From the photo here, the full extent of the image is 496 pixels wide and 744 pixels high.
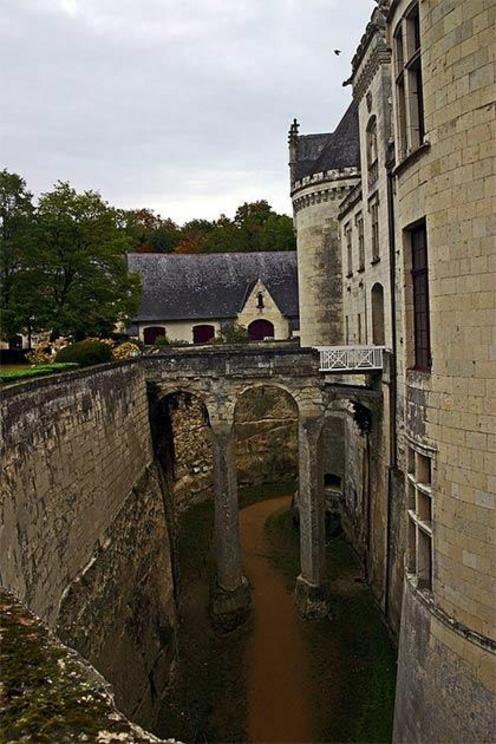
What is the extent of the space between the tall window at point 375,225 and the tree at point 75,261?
1076 cm

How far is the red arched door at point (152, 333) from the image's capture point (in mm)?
35281

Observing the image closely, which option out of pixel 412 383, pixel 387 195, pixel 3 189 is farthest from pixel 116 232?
pixel 412 383

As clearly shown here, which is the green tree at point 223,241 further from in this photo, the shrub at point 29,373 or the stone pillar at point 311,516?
the shrub at point 29,373

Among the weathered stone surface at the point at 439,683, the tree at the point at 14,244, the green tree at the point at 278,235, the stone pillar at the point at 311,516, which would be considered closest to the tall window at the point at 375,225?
the stone pillar at the point at 311,516

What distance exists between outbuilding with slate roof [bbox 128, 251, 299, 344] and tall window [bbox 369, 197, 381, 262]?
20.4 m

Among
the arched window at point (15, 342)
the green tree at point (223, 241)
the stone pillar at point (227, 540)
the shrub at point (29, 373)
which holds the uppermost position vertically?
the green tree at point (223, 241)

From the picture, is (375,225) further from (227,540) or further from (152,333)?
(152,333)

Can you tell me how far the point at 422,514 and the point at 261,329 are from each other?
28823mm

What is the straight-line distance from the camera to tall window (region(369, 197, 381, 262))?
1557cm

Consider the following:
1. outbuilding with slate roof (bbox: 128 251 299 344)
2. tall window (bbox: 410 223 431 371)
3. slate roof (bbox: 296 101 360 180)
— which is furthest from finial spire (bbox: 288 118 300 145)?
tall window (bbox: 410 223 431 371)

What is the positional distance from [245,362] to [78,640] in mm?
9123

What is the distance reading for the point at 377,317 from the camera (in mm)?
16891

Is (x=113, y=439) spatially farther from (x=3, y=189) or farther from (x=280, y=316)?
(x=280, y=316)

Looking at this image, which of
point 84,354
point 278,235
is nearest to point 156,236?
point 278,235
